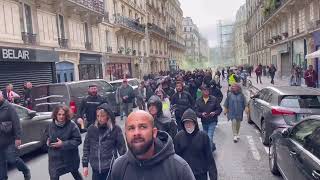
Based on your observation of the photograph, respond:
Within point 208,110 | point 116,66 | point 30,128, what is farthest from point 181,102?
point 116,66

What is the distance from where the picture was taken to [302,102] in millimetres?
7781

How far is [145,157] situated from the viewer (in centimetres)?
233

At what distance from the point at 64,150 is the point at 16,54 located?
12955mm

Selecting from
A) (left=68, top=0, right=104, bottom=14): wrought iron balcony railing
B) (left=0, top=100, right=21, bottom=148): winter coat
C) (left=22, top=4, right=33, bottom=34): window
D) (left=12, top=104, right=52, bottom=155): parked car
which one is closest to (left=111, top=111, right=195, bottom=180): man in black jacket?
(left=0, top=100, right=21, bottom=148): winter coat

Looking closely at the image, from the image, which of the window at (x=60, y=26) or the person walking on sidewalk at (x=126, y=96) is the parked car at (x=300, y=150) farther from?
the window at (x=60, y=26)

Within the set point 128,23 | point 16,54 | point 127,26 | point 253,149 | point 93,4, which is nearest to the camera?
point 253,149

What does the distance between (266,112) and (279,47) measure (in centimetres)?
3027

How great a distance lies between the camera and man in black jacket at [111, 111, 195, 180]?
7.59 ft

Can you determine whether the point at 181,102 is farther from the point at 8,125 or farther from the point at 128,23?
the point at 128,23

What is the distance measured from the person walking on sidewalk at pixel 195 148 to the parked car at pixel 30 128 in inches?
188

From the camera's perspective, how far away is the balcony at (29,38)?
1786 cm

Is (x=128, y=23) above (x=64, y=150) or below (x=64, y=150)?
above

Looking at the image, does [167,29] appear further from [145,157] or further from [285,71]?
[145,157]

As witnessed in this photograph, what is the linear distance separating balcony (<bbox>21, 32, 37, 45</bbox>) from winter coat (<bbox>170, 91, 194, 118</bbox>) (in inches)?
473
